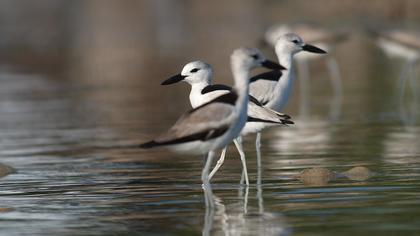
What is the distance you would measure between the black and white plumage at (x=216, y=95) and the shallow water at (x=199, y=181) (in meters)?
0.49

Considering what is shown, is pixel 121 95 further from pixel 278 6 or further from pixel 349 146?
pixel 278 6

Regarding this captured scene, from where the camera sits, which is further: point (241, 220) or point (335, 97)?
point (335, 97)

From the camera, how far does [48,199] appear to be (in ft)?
31.8

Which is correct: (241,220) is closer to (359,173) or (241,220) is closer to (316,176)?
(316,176)

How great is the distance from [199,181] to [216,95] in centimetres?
81

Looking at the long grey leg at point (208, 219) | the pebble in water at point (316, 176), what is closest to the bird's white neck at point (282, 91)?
the pebble in water at point (316, 176)

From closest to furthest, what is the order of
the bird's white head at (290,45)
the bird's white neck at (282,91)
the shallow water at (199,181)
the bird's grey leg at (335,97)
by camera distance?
the shallow water at (199,181) < the bird's white neck at (282,91) < the bird's white head at (290,45) < the bird's grey leg at (335,97)

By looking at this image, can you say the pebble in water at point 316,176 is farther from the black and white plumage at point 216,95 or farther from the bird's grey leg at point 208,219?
the bird's grey leg at point 208,219

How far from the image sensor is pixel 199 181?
10.6 meters

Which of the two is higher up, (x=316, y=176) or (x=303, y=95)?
(x=303, y=95)

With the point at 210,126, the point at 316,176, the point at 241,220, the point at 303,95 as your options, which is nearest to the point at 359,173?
the point at 316,176

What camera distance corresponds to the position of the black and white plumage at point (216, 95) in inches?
395

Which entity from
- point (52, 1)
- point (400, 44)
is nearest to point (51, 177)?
point (400, 44)

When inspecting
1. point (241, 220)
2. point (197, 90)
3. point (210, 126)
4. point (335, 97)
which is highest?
point (335, 97)
